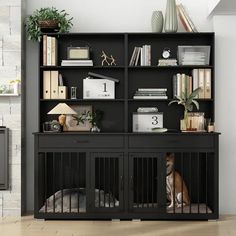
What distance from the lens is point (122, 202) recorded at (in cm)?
554

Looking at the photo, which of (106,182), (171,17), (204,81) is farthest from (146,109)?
(171,17)

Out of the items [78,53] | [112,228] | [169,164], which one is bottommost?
[112,228]

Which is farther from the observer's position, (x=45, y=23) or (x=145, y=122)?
(x=145, y=122)

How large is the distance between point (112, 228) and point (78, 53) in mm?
1828

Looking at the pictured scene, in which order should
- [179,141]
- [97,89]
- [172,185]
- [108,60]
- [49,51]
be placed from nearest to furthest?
[179,141] < [172,185] < [49,51] < [97,89] < [108,60]

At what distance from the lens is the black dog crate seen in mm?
5520

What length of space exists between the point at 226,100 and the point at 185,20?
3.13 ft

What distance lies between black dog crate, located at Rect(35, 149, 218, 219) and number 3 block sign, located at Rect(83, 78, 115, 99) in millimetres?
641

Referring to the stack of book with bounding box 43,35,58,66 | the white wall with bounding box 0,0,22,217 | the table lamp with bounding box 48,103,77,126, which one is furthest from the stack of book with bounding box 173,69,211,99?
the white wall with bounding box 0,0,22,217

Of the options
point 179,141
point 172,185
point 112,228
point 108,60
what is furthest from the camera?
point 108,60

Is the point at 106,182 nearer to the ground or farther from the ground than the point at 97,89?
nearer to the ground

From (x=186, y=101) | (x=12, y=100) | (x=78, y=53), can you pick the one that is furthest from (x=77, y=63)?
(x=186, y=101)

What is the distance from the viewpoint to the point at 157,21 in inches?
225

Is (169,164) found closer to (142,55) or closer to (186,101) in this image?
(186,101)
